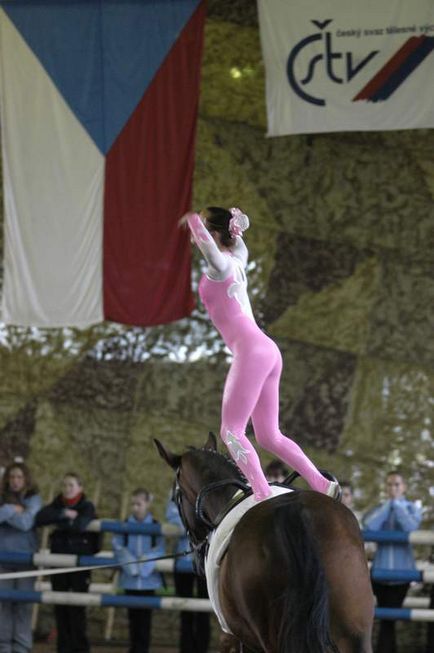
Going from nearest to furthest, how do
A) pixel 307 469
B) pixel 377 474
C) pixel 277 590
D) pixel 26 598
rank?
1. pixel 277 590
2. pixel 307 469
3. pixel 26 598
4. pixel 377 474

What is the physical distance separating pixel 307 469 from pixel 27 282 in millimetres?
4813

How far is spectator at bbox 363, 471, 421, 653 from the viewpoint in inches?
338

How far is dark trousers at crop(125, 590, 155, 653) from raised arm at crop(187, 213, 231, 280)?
422cm

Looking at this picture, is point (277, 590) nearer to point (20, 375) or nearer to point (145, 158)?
point (145, 158)

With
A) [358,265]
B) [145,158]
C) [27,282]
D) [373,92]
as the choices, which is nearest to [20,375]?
[27,282]

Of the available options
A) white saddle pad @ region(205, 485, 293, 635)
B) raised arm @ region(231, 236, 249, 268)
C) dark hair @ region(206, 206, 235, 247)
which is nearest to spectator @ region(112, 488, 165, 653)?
white saddle pad @ region(205, 485, 293, 635)

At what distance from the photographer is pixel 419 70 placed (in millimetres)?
9281

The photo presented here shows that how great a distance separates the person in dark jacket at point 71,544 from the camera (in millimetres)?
8766

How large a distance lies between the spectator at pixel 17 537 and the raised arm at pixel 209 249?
4.15 metres

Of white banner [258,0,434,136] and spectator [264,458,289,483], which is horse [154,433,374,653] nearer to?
spectator [264,458,289,483]

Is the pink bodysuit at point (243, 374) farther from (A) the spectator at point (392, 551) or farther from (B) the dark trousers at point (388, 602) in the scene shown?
(B) the dark trousers at point (388, 602)

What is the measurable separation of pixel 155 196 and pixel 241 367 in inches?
181

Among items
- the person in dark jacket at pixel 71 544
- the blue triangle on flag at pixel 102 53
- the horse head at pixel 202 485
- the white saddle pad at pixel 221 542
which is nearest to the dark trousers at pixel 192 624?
the person in dark jacket at pixel 71 544

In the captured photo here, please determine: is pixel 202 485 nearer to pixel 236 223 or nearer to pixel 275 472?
pixel 236 223
